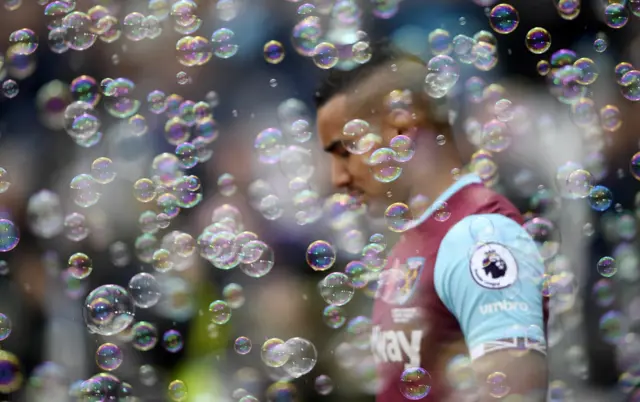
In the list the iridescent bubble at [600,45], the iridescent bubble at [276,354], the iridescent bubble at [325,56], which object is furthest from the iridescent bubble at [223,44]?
the iridescent bubble at [600,45]

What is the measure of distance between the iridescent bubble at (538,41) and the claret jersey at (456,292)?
3.40 ft

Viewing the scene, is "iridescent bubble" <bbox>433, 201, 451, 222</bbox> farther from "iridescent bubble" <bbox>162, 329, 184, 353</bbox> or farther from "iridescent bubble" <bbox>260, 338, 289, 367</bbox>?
"iridescent bubble" <bbox>162, 329, 184, 353</bbox>

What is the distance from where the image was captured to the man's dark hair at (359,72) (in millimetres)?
2506

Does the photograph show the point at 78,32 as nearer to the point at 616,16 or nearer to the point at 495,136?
the point at 495,136

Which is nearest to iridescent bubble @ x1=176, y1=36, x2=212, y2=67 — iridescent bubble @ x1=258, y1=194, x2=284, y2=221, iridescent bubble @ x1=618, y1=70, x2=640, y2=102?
iridescent bubble @ x1=258, y1=194, x2=284, y2=221

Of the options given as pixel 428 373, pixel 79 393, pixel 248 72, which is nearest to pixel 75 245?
pixel 248 72

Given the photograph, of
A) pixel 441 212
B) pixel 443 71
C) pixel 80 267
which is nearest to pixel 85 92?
pixel 80 267

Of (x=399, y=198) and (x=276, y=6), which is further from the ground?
(x=399, y=198)

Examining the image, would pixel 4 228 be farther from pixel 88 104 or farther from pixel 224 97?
pixel 224 97

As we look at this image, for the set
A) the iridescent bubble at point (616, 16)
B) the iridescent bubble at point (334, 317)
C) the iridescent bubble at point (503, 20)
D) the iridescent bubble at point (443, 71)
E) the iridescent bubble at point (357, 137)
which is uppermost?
the iridescent bubble at point (443, 71)

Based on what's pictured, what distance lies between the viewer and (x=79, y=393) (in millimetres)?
2553

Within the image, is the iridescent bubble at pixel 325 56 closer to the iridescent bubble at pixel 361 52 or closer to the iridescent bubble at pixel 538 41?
the iridescent bubble at pixel 361 52

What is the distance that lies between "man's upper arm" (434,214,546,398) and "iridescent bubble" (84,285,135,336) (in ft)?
3.74

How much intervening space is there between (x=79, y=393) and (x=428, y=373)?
3.82 feet
